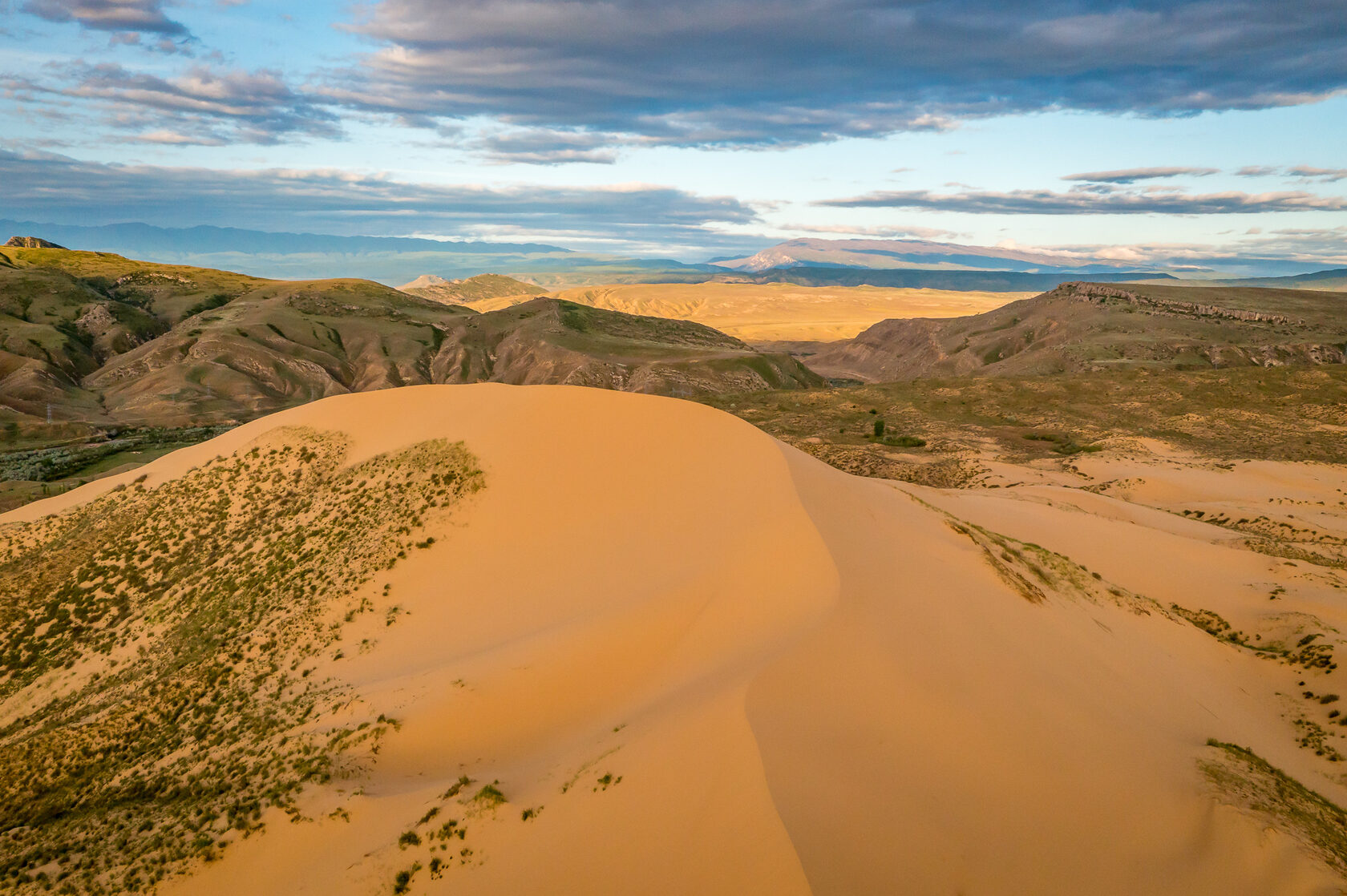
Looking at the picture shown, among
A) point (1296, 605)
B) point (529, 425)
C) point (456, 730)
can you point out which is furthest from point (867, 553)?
point (1296, 605)

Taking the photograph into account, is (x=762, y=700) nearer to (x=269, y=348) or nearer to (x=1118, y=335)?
(x=1118, y=335)

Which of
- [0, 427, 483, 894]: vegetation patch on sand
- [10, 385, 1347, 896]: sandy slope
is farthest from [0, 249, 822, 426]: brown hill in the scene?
[10, 385, 1347, 896]: sandy slope

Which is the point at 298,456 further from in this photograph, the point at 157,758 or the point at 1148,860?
the point at 1148,860

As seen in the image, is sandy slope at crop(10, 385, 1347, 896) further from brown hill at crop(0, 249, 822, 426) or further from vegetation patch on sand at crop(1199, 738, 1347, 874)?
brown hill at crop(0, 249, 822, 426)

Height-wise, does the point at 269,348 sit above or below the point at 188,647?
below

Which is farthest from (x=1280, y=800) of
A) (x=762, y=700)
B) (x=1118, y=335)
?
(x=1118, y=335)

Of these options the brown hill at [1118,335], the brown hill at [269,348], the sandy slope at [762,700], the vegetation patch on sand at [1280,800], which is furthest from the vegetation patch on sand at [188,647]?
the brown hill at [1118,335]
